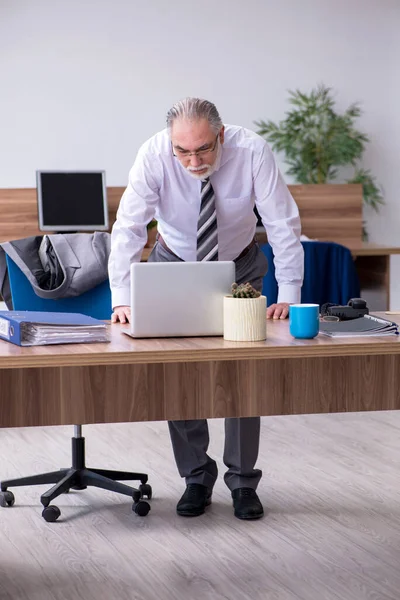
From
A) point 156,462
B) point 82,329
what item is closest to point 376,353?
point 82,329

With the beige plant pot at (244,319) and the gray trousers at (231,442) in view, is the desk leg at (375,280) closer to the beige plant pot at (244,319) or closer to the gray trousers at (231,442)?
the gray trousers at (231,442)

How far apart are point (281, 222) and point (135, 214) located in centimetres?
45

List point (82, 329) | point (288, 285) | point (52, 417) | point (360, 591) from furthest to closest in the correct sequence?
point (288, 285), point (360, 591), point (82, 329), point (52, 417)

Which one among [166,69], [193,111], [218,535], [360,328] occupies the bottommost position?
[218,535]

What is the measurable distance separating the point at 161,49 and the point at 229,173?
363 cm

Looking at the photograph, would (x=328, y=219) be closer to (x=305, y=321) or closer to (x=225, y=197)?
(x=225, y=197)

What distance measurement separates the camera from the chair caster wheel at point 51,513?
2941mm

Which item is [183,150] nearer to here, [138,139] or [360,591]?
[360,591]

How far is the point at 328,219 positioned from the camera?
5.50 m

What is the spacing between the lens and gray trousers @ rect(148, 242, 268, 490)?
2.93 meters

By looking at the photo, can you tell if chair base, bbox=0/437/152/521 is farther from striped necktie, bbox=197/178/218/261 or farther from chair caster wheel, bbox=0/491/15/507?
striped necktie, bbox=197/178/218/261

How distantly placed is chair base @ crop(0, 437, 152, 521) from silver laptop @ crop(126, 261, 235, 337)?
109cm

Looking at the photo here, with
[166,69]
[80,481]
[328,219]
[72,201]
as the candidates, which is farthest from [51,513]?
[166,69]

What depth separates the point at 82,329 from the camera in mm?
2098
